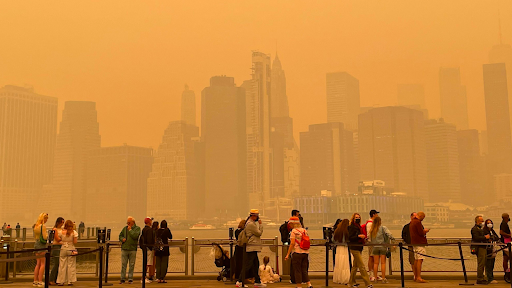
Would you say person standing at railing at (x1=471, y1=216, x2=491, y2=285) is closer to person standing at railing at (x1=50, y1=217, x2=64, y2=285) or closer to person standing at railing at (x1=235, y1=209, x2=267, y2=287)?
person standing at railing at (x1=235, y1=209, x2=267, y2=287)

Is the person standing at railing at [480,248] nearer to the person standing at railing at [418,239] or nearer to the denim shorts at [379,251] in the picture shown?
the person standing at railing at [418,239]

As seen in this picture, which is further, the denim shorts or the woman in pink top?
the denim shorts

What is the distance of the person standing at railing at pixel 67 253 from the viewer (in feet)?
50.9

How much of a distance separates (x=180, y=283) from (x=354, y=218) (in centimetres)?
521

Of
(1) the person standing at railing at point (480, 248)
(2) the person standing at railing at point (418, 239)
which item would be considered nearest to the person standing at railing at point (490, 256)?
(1) the person standing at railing at point (480, 248)

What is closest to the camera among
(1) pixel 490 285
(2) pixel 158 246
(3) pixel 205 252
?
(1) pixel 490 285

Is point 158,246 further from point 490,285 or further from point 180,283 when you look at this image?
point 490,285

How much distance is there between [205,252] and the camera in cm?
1798

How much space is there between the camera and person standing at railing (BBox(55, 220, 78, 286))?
15.5 m

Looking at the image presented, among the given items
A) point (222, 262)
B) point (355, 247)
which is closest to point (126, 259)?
point (222, 262)

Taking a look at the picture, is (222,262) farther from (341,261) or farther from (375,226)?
(375,226)

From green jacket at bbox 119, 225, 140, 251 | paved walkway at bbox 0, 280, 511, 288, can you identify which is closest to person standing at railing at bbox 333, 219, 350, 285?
paved walkway at bbox 0, 280, 511, 288

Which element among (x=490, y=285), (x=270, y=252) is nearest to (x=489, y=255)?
(x=490, y=285)

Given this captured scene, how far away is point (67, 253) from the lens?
1554 cm
